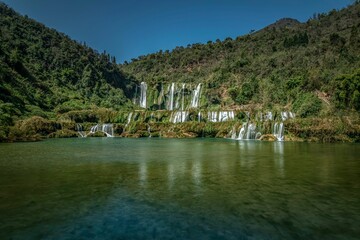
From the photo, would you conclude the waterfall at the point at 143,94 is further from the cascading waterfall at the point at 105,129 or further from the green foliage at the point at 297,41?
the green foliage at the point at 297,41

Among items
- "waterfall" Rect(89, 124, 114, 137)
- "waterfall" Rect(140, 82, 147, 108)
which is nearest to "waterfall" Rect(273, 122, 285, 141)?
"waterfall" Rect(89, 124, 114, 137)

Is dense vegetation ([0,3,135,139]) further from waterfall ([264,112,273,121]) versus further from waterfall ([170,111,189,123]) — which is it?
waterfall ([264,112,273,121])

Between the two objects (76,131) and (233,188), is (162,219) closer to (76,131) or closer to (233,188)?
(233,188)

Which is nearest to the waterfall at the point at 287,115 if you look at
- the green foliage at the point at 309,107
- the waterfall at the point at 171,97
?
the green foliage at the point at 309,107

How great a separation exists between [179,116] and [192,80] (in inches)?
1482

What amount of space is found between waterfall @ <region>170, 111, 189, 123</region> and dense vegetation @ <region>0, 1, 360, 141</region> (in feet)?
3.99

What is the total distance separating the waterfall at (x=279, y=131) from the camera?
133ft

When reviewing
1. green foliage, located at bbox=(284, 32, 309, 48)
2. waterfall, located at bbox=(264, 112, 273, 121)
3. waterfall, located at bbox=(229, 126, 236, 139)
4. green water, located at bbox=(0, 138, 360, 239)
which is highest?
green foliage, located at bbox=(284, 32, 309, 48)

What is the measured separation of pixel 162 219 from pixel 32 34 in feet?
357

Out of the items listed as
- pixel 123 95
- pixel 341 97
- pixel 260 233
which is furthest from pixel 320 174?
pixel 123 95

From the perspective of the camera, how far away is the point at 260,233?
221 inches

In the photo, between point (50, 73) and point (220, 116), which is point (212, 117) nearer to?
point (220, 116)

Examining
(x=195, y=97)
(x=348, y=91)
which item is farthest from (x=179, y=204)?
(x=195, y=97)

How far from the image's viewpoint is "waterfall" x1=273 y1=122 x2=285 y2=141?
4046 centimetres
